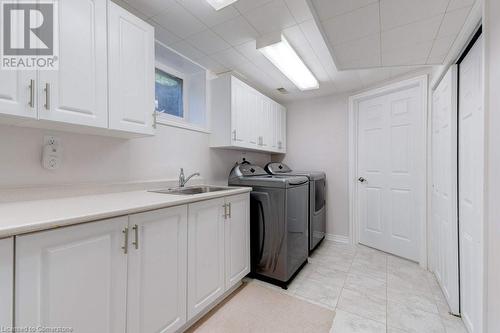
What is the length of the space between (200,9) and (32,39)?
3.41 feet

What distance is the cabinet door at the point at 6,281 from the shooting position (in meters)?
0.73

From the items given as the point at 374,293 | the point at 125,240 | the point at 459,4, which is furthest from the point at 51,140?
the point at 374,293

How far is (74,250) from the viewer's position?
0.91m

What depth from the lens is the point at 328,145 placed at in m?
3.40

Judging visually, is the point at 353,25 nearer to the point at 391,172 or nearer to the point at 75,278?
the point at 75,278

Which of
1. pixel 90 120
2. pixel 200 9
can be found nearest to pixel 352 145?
pixel 200 9

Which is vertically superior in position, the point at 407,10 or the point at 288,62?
the point at 288,62

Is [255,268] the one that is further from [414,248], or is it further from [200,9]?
[200,9]

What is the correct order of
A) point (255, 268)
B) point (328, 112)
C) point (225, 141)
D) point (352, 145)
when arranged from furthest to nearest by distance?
point (328, 112) → point (352, 145) → point (225, 141) → point (255, 268)

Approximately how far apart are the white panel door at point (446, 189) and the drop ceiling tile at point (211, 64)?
6.95 ft

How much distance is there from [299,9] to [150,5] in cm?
109

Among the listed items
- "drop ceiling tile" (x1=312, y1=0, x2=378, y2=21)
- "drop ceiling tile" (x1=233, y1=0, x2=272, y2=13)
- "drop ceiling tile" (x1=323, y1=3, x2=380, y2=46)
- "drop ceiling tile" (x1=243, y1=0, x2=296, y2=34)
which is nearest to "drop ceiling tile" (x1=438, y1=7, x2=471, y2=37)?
"drop ceiling tile" (x1=323, y1=3, x2=380, y2=46)

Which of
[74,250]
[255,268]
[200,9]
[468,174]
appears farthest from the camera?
[255,268]

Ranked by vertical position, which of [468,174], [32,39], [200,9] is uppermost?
[200,9]
